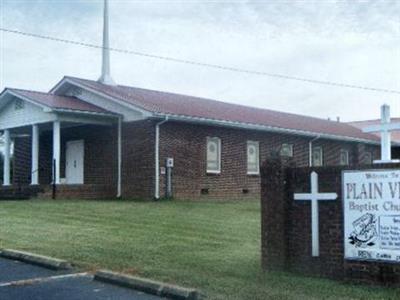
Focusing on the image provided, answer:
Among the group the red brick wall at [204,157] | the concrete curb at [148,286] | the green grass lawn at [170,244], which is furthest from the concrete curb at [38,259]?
the red brick wall at [204,157]

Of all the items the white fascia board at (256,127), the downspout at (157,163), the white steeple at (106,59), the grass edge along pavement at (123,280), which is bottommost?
the grass edge along pavement at (123,280)

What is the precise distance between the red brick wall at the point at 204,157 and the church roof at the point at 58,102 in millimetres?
2899

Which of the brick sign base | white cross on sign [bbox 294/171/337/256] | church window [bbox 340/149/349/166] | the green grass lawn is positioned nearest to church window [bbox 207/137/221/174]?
the green grass lawn

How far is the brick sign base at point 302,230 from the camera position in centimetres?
836

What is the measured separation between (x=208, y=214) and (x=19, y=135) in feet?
50.6

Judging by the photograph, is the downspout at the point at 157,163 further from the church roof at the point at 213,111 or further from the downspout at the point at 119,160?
the downspout at the point at 119,160

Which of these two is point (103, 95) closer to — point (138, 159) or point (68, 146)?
point (138, 159)

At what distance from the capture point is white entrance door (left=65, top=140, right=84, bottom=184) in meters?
26.7

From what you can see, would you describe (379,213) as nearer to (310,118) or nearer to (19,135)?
(19,135)

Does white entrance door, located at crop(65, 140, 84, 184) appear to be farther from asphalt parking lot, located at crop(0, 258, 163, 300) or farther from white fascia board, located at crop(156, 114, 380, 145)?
asphalt parking lot, located at crop(0, 258, 163, 300)

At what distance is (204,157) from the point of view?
25578 mm

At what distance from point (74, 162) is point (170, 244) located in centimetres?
1624

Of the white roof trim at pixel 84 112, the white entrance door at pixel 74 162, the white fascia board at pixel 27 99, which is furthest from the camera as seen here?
the white entrance door at pixel 74 162

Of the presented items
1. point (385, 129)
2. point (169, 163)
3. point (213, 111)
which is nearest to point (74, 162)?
point (169, 163)
